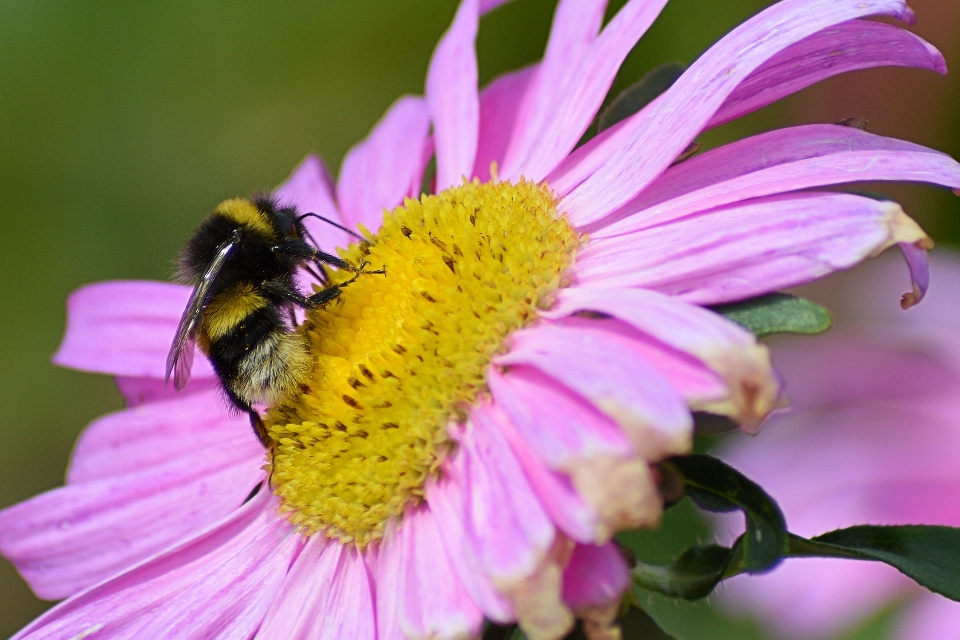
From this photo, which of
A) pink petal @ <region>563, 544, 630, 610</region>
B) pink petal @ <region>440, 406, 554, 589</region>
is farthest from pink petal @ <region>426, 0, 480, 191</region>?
pink petal @ <region>563, 544, 630, 610</region>

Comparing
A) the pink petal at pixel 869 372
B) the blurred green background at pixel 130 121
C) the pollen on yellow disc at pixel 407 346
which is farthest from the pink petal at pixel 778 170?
the blurred green background at pixel 130 121

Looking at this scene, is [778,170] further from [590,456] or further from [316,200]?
[316,200]

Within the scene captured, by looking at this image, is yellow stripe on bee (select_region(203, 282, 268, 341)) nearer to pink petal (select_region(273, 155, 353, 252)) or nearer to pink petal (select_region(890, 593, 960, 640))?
pink petal (select_region(273, 155, 353, 252))

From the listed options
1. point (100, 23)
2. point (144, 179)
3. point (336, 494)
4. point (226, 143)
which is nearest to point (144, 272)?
point (144, 179)

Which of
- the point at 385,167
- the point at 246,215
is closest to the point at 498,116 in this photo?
the point at 385,167

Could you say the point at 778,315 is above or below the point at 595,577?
above

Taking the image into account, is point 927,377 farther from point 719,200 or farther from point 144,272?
point 144,272
